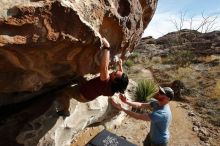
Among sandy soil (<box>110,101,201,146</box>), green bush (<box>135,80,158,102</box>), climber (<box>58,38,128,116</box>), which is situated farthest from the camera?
green bush (<box>135,80,158,102</box>)

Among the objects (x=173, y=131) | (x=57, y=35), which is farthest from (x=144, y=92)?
(x=57, y=35)

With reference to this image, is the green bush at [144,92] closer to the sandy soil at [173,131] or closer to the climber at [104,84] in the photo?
the sandy soil at [173,131]

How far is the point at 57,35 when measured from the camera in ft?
14.6

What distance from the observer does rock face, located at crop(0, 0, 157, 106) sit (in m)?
4.16

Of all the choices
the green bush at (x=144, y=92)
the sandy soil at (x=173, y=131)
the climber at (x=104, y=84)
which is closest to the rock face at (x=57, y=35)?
the climber at (x=104, y=84)

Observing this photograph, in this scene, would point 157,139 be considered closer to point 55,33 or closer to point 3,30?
point 55,33

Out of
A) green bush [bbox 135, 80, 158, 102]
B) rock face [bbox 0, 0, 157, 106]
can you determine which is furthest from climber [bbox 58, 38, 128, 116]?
green bush [bbox 135, 80, 158, 102]

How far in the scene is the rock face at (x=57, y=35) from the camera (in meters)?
4.16

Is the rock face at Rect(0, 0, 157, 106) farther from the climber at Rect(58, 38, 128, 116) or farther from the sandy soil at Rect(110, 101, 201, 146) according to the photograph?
the sandy soil at Rect(110, 101, 201, 146)

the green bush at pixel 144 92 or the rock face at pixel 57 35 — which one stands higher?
the rock face at pixel 57 35

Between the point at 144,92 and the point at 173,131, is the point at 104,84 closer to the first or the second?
the point at 173,131

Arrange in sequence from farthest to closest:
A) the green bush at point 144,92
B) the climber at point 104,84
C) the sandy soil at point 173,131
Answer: the green bush at point 144,92, the sandy soil at point 173,131, the climber at point 104,84

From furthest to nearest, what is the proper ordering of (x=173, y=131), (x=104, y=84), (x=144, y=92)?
(x=144, y=92)
(x=173, y=131)
(x=104, y=84)

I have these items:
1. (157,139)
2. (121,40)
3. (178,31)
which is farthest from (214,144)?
(178,31)
